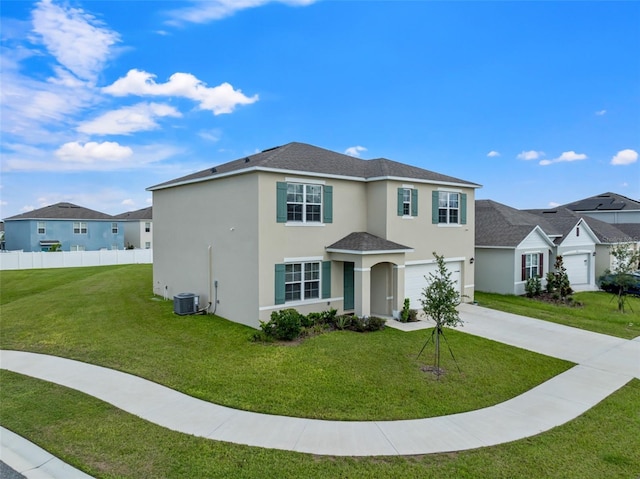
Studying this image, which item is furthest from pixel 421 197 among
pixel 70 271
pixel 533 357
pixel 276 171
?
pixel 70 271

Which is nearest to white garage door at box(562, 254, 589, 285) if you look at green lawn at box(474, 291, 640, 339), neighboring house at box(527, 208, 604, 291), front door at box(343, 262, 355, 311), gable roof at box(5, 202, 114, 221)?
neighboring house at box(527, 208, 604, 291)

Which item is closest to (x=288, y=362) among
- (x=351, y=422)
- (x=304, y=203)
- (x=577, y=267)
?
(x=351, y=422)

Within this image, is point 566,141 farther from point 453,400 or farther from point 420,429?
point 420,429

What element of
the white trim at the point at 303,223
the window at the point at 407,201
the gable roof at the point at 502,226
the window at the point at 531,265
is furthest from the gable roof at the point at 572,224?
the white trim at the point at 303,223

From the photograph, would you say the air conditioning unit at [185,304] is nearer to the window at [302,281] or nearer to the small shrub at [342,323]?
the window at [302,281]

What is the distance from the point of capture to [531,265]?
23.3m

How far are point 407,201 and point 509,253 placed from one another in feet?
31.1

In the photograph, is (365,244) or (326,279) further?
(326,279)

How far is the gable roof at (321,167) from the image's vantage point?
14.6 meters

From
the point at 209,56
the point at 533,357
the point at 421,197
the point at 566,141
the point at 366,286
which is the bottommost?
the point at 533,357

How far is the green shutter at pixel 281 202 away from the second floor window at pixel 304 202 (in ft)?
0.97

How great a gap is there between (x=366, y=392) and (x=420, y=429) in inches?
69.9

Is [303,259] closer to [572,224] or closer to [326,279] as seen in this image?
[326,279]

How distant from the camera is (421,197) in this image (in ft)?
57.0
